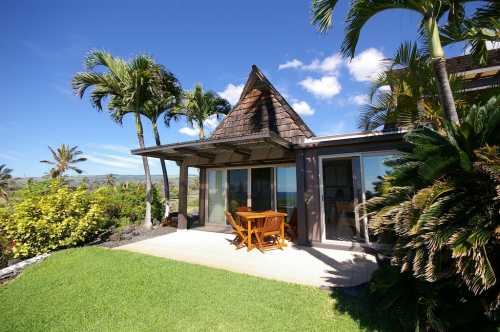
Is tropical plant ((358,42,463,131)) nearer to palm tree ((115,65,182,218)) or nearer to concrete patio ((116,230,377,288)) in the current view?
concrete patio ((116,230,377,288))

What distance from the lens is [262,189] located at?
8.83m

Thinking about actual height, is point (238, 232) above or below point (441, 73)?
below

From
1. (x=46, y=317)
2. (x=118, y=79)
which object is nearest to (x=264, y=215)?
(x=46, y=317)

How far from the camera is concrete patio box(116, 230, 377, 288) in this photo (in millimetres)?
4258

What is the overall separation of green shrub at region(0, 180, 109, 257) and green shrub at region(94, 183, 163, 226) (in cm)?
346

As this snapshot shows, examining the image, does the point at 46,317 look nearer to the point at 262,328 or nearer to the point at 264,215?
the point at 262,328

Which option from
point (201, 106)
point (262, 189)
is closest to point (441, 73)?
point (262, 189)

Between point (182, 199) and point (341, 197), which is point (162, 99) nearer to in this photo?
point (182, 199)

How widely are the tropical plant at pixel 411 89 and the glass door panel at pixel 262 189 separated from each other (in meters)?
4.58

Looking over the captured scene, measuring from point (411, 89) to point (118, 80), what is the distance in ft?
32.7

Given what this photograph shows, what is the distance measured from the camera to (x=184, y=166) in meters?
9.52

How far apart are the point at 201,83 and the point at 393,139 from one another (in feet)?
37.6

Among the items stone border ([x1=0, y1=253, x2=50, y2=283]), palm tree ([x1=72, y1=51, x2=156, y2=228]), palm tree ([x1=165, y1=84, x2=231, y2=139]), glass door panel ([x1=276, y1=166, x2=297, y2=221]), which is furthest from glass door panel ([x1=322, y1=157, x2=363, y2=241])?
palm tree ([x1=165, y1=84, x2=231, y2=139])

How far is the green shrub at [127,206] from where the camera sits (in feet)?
36.5
